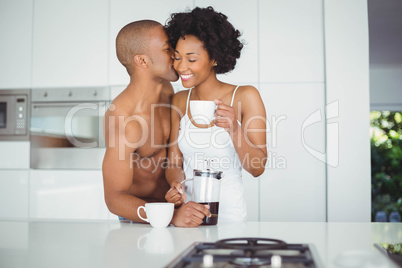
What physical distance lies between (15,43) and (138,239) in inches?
104

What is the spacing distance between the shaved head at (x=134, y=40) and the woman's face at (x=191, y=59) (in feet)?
0.84

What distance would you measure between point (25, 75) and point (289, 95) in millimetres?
1887

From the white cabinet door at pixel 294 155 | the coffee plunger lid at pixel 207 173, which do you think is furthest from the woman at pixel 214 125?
the white cabinet door at pixel 294 155

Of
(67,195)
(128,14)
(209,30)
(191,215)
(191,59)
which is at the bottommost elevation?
(67,195)

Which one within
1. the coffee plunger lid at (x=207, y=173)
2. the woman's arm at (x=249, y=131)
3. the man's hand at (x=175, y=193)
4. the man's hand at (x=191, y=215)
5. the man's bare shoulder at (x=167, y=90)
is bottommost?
the man's hand at (x=191, y=215)

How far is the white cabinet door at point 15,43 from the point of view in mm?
3266

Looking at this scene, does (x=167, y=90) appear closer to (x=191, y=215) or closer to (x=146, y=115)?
(x=146, y=115)

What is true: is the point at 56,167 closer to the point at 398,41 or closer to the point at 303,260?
the point at 303,260

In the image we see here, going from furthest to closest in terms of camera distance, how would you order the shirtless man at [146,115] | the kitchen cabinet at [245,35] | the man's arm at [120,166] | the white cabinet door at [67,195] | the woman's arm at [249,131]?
the white cabinet door at [67,195] → the kitchen cabinet at [245,35] → the shirtless man at [146,115] → the woman's arm at [249,131] → the man's arm at [120,166]

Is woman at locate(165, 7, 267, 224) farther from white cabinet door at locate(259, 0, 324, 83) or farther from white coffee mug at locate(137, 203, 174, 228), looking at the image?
white cabinet door at locate(259, 0, 324, 83)

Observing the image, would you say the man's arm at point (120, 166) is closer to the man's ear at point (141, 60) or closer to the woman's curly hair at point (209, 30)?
the man's ear at point (141, 60)

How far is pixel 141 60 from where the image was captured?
2.21m

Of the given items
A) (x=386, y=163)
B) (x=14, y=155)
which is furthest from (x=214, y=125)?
(x=386, y=163)

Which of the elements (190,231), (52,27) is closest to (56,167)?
(52,27)
